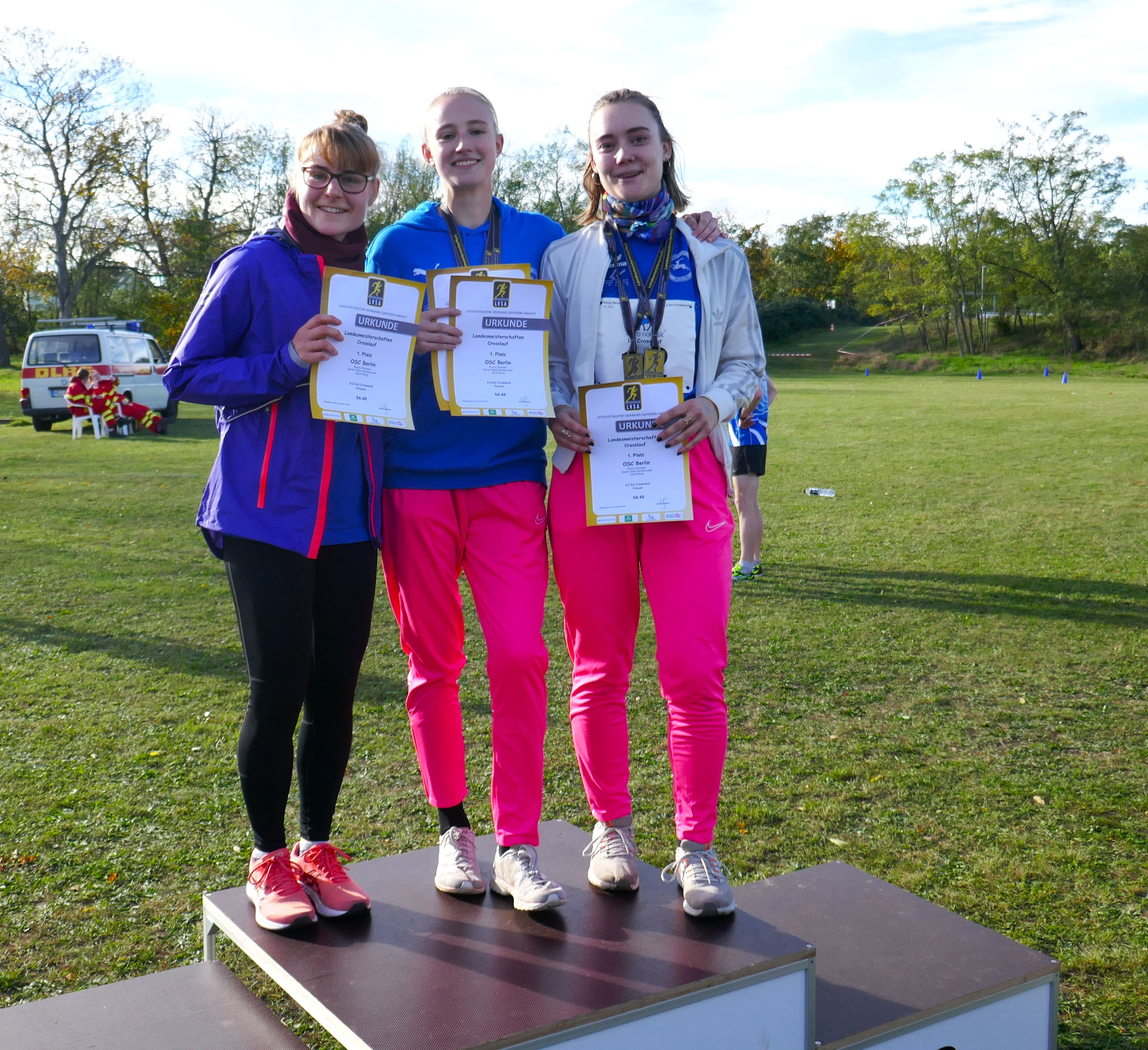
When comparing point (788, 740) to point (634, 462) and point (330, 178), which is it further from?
point (330, 178)

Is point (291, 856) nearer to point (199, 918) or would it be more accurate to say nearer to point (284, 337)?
point (199, 918)

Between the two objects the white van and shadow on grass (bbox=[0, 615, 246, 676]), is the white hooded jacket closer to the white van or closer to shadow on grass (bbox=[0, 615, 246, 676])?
shadow on grass (bbox=[0, 615, 246, 676])

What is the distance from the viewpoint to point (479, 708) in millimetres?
5391

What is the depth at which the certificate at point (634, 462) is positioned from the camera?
8.98 ft

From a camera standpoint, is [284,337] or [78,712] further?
[78,712]

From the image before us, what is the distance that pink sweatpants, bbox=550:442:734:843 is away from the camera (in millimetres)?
2785

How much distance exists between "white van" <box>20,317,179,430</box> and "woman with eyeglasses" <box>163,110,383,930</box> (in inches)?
793

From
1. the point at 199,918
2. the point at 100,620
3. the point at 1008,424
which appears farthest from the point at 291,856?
the point at 1008,424

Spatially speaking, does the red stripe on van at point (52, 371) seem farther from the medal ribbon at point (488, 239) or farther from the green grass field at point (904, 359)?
the green grass field at point (904, 359)

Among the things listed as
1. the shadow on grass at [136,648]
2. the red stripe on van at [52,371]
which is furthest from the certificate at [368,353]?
the red stripe on van at [52,371]

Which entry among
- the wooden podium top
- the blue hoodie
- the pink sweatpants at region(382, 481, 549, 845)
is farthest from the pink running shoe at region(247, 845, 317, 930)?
the wooden podium top

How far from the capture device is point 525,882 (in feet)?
9.07

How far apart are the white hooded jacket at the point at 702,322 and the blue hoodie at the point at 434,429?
11 cm

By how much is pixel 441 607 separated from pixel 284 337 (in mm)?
791
